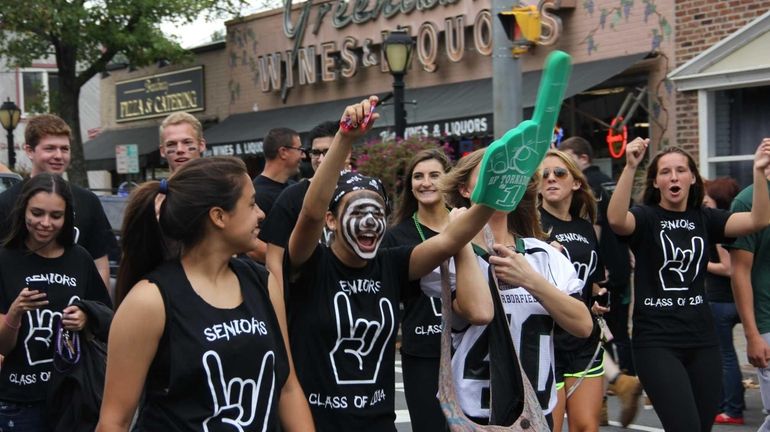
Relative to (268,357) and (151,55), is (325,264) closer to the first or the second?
(268,357)

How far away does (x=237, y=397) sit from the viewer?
3240 mm

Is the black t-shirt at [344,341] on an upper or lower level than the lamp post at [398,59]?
lower

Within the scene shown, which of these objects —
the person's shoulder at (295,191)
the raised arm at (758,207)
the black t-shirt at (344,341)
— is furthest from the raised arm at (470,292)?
the raised arm at (758,207)

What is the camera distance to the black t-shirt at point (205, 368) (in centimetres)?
317

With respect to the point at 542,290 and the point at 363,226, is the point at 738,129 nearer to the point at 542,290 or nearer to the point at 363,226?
the point at 542,290

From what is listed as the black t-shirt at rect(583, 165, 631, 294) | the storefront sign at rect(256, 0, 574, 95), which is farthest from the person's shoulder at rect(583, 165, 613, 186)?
the storefront sign at rect(256, 0, 574, 95)

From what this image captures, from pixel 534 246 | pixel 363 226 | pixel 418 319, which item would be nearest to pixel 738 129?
pixel 418 319

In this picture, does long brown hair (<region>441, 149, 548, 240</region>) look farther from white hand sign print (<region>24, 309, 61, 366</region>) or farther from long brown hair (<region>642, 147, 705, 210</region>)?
white hand sign print (<region>24, 309, 61, 366</region>)

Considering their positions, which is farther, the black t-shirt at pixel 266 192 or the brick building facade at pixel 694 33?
the brick building facade at pixel 694 33

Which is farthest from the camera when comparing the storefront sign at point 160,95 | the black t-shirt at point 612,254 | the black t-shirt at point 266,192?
the storefront sign at point 160,95

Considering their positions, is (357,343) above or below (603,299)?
above

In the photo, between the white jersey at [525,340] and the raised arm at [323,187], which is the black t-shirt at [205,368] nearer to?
the raised arm at [323,187]

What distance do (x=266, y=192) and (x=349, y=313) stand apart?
9.24ft

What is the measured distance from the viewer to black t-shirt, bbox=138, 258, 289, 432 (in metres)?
3.17
